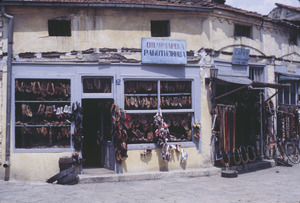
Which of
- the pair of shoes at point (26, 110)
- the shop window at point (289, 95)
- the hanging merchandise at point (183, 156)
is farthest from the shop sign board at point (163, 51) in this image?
the shop window at point (289, 95)

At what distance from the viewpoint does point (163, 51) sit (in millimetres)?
11078

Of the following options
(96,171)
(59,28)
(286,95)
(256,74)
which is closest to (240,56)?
(256,74)

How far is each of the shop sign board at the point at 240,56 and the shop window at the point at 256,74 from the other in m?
0.80

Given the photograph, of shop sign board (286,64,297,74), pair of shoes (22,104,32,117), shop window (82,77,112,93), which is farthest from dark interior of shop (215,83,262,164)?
pair of shoes (22,104,32,117)

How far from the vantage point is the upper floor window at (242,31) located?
41.4ft

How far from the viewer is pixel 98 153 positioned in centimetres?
1334

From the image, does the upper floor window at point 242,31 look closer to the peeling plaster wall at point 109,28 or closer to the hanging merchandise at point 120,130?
the peeling plaster wall at point 109,28

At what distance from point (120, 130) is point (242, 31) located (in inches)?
241

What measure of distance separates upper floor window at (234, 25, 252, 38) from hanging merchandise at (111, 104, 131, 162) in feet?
17.5

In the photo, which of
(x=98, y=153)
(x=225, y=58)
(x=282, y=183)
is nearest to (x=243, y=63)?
(x=225, y=58)

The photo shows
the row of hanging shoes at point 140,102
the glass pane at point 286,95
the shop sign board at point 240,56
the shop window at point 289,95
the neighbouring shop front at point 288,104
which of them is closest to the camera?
the row of hanging shoes at point 140,102

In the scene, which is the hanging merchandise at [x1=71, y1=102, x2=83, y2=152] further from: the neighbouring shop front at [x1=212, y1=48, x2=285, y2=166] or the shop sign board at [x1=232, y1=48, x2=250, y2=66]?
the shop sign board at [x1=232, y1=48, x2=250, y2=66]

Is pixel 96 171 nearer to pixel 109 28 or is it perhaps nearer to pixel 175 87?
pixel 175 87

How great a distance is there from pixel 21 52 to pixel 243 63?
774cm
